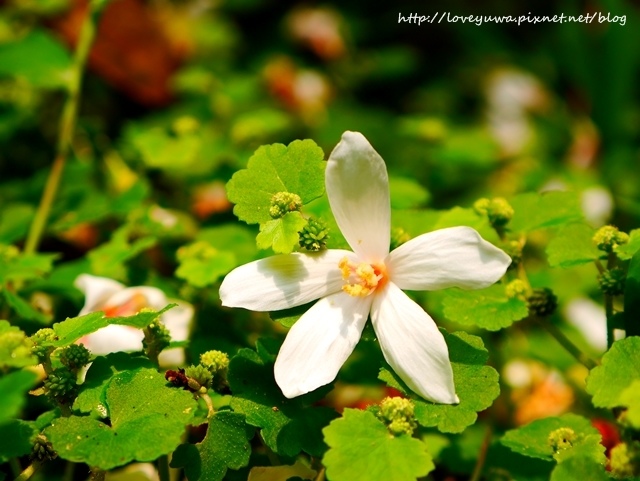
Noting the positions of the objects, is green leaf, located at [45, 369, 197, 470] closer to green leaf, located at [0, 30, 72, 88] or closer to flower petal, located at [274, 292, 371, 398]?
flower petal, located at [274, 292, 371, 398]

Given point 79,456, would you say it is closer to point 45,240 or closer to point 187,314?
point 187,314

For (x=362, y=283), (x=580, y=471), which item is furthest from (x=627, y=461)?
(x=362, y=283)

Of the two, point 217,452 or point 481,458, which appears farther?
point 481,458

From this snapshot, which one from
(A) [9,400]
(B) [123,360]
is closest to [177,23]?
(B) [123,360]

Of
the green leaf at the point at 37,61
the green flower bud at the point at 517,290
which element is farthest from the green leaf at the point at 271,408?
the green leaf at the point at 37,61

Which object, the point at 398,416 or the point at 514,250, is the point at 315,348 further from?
the point at 514,250

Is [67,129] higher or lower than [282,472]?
higher

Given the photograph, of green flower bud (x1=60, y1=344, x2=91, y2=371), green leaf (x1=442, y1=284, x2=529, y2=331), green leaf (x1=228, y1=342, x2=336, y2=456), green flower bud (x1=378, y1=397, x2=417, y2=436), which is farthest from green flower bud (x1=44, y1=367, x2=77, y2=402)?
green leaf (x1=442, y1=284, x2=529, y2=331)
